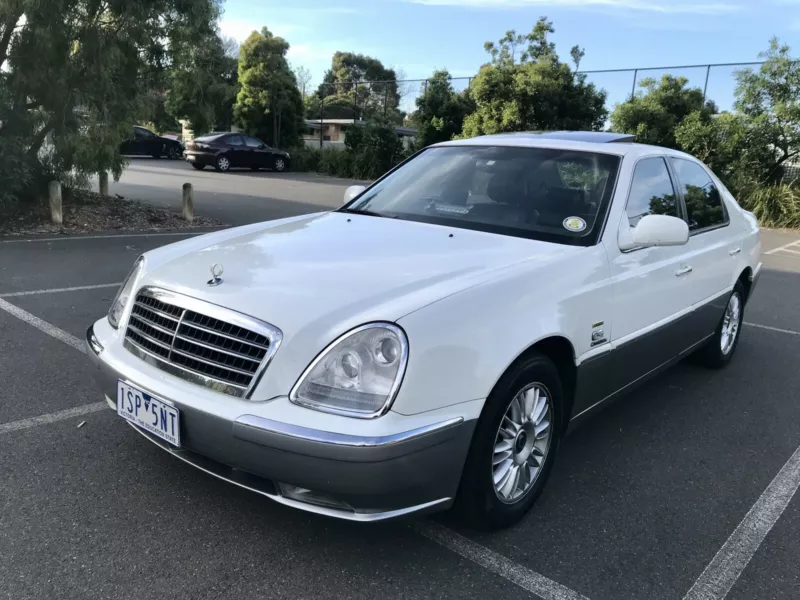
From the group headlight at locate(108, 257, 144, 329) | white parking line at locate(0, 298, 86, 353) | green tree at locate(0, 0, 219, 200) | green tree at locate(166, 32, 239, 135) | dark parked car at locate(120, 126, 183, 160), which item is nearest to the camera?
headlight at locate(108, 257, 144, 329)

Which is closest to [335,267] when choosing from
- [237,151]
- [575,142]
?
[575,142]

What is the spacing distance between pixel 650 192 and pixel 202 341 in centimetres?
265

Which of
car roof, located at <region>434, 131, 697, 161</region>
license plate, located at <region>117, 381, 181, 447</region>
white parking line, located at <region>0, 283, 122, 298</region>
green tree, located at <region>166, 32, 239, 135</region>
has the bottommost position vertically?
white parking line, located at <region>0, 283, 122, 298</region>

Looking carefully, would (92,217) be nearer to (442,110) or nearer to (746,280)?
(746,280)

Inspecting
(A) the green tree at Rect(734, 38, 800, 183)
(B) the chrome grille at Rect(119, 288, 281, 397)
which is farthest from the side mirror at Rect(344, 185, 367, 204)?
(A) the green tree at Rect(734, 38, 800, 183)

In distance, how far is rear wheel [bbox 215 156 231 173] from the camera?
24.1 meters

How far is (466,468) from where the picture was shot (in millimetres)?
2451

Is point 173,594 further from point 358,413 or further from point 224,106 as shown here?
point 224,106

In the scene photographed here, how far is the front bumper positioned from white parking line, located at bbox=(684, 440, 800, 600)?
1.04m

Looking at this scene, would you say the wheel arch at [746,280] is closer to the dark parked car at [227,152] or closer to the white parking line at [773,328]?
the white parking line at [773,328]

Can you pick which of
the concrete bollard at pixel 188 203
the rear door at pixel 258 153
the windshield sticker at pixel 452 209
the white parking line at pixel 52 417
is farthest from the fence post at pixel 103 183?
the rear door at pixel 258 153

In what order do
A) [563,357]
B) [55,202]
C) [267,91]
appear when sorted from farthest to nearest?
[267,91] → [55,202] → [563,357]

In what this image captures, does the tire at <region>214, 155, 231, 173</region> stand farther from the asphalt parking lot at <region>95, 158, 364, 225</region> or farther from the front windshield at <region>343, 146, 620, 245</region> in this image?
the front windshield at <region>343, 146, 620, 245</region>

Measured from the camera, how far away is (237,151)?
2444 centimetres
